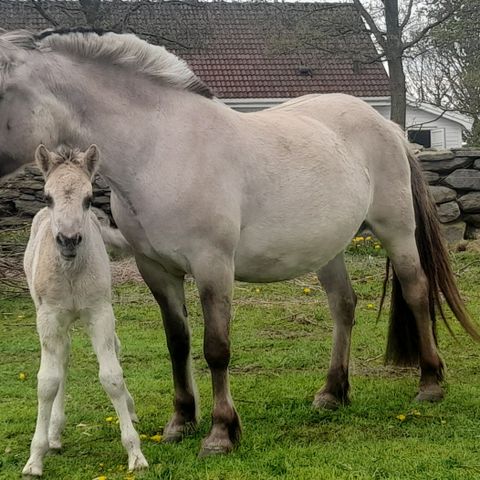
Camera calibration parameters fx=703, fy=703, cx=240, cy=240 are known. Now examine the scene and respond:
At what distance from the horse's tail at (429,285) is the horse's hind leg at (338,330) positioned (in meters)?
0.39

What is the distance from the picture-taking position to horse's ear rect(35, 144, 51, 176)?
3.47 metres

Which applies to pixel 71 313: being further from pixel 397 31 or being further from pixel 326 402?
pixel 397 31

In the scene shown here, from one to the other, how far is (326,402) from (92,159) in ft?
8.03

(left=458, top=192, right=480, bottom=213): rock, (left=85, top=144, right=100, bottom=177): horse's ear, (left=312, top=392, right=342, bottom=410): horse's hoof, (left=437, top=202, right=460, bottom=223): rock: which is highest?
(left=85, top=144, right=100, bottom=177): horse's ear

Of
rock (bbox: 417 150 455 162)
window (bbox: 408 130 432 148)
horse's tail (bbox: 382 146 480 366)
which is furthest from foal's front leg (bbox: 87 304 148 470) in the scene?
window (bbox: 408 130 432 148)

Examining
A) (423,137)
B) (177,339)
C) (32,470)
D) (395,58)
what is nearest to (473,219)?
→ (395,58)

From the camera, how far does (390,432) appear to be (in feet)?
14.1

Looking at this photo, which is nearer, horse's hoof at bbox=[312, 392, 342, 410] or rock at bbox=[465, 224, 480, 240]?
horse's hoof at bbox=[312, 392, 342, 410]

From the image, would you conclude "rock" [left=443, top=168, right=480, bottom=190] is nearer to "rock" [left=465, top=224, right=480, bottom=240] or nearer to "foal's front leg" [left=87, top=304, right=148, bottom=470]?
"rock" [left=465, top=224, right=480, bottom=240]

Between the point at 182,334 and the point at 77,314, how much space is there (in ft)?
2.88

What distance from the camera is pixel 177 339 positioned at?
174 inches

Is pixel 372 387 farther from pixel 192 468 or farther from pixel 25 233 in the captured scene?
pixel 25 233

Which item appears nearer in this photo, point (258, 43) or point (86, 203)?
point (86, 203)

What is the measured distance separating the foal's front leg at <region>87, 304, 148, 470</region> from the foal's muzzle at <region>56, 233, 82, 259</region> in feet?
1.59
